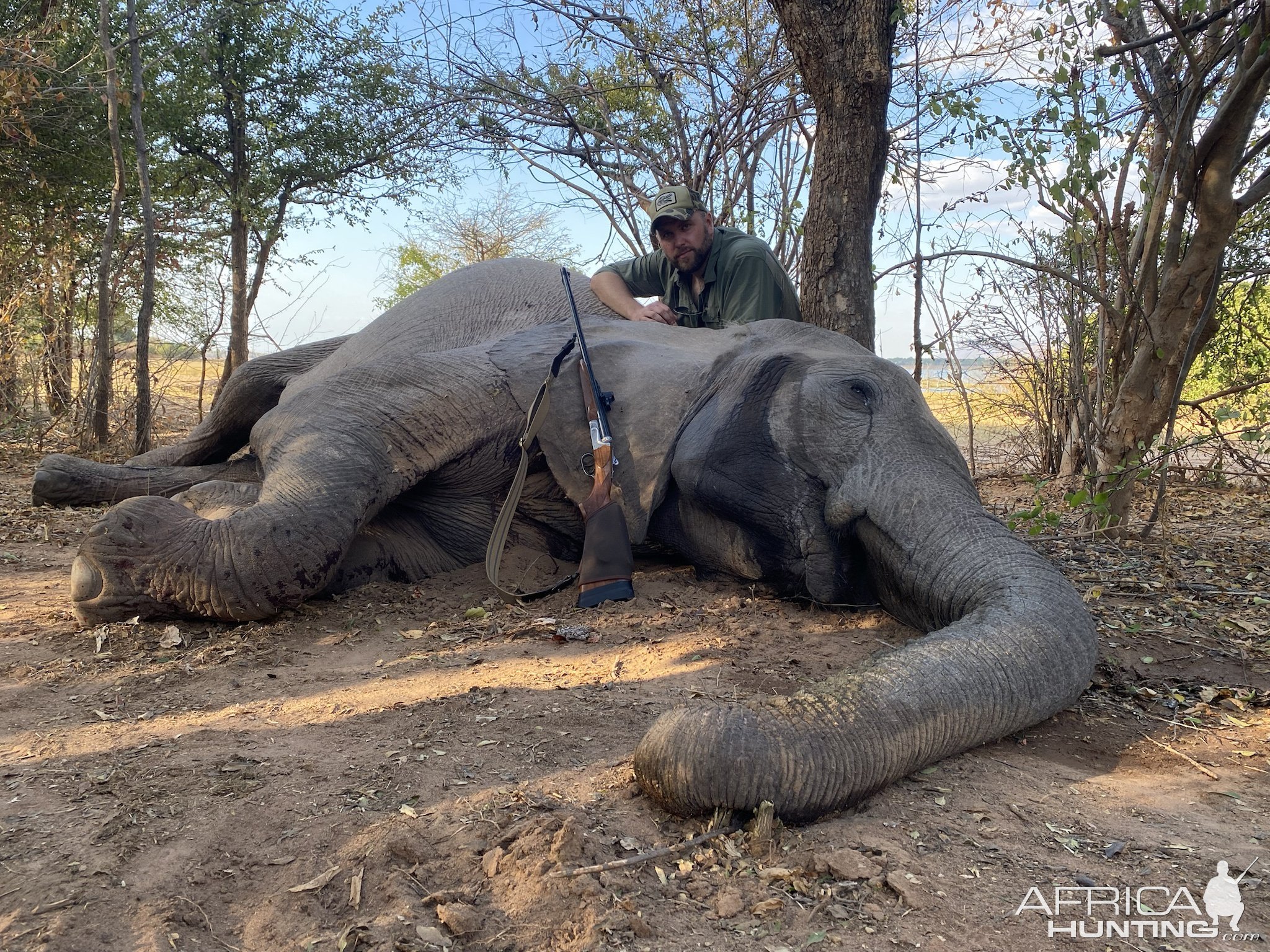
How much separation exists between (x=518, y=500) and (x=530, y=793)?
6.65 feet

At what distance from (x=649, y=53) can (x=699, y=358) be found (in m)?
5.20

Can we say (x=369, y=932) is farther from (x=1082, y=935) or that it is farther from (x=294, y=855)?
(x=1082, y=935)

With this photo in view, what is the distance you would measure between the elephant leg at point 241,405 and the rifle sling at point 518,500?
2.13 m

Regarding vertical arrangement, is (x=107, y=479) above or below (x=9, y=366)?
below

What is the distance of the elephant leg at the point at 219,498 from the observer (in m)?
3.96

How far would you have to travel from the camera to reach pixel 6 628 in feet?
11.5

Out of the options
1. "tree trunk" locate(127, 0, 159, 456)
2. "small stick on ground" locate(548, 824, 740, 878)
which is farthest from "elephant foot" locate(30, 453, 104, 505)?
"small stick on ground" locate(548, 824, 740, 878)

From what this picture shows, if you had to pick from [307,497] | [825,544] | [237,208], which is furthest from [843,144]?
[237,208]

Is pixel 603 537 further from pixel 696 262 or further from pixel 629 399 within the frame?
pixel 696 262

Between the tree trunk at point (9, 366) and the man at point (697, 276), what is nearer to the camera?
the man at point (697, 276)

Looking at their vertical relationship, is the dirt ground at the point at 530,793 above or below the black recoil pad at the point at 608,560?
below

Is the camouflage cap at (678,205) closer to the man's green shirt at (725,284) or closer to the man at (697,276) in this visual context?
the man at (697,276)

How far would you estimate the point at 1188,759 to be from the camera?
257 cm

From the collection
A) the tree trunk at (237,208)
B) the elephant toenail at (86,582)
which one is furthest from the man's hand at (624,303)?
the tree trunk at (237,208)
